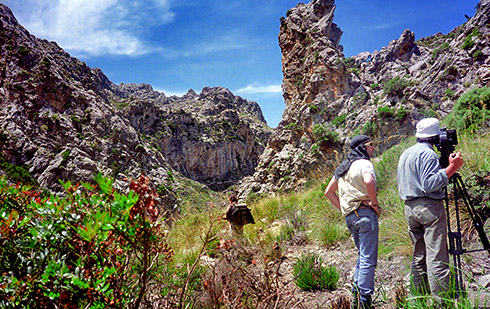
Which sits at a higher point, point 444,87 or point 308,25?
point 308,25

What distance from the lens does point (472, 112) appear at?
734 cm

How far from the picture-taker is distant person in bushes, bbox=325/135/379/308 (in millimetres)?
2621

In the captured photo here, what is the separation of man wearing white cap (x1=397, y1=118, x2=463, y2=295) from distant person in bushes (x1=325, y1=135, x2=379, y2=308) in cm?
36

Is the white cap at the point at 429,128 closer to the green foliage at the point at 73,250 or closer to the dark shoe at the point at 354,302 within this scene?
the dark shoe at the point at 354,302

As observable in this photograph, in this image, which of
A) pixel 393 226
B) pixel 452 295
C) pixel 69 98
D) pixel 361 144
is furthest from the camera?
pixel 69 98

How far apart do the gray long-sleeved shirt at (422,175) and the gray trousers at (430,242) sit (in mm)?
93

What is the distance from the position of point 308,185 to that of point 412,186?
8.60 metres

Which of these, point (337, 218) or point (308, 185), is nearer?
point (337, 218)

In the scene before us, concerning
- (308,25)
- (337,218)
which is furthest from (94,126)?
(337,218)

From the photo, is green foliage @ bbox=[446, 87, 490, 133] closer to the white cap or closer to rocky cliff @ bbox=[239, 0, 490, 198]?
the white cap

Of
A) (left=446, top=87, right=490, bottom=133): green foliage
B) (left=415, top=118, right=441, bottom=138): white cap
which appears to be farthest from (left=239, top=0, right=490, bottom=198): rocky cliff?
(left=415, top=118, right=441, bottom=138): white cap

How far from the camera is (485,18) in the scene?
71.7ft

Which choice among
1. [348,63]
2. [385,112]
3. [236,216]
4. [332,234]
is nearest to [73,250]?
[236,216]

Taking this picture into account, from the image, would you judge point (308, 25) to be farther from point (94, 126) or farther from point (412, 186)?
point (94, 126)
